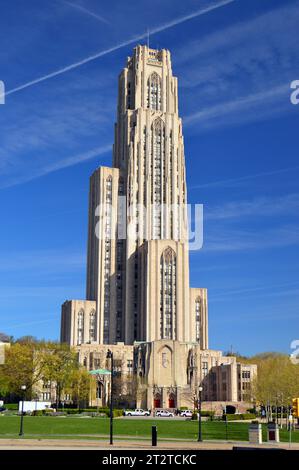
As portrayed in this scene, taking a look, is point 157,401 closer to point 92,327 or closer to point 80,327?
point 92,327

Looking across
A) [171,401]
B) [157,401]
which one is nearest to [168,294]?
[171,401]

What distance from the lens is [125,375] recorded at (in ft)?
549

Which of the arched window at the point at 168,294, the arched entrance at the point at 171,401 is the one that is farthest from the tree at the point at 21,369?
the arched window at the point at 168,294

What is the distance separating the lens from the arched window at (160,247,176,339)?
611 ft

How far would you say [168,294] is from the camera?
18950cm

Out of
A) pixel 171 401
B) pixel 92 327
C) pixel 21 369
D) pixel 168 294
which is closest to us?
pixel 21 369

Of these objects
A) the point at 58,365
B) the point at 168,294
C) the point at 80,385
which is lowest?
the point at 80,385

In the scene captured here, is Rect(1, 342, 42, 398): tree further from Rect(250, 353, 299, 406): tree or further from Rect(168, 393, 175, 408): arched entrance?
Rect(250, 353, 299, 406): tree
